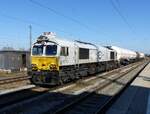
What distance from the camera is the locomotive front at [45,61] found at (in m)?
19.5

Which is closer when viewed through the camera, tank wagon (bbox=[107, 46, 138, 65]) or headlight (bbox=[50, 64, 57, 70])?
headlight (bbox=[50, 64, 57, 70])

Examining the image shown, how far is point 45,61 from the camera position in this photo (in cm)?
1983

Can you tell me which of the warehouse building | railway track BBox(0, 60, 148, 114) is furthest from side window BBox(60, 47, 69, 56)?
the warehouse building

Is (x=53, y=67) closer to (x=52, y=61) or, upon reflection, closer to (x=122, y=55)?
(x=52, y=61)

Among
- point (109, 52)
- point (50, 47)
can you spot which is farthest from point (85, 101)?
point (109, 52)

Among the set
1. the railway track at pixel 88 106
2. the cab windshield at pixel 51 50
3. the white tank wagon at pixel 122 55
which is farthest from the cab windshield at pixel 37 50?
the white tank wagon at pixel 122 55

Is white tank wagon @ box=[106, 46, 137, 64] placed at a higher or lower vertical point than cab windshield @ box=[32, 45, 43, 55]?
higher

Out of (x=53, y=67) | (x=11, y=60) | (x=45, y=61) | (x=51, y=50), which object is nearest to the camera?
(x=53, y=67)

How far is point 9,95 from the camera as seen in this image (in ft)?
52.7

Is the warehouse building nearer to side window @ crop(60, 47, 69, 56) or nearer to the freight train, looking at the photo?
the freight train

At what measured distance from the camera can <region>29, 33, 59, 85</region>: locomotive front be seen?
19.5m

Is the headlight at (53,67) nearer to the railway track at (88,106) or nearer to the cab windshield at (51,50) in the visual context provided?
the cab windshield at (51,50)

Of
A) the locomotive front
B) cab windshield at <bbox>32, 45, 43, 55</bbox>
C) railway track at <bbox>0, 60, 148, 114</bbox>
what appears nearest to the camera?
railway track at <bbox>0, 60, 148, 114</bbox>

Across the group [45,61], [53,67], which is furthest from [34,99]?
[45,61]
